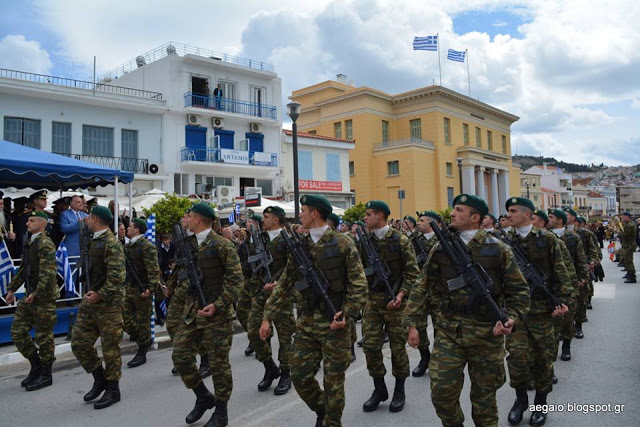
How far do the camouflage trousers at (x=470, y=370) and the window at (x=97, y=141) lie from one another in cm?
2339

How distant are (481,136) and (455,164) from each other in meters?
7.15

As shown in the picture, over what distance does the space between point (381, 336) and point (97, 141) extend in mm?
22529

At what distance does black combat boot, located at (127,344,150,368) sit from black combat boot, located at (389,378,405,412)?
3859 millimetres

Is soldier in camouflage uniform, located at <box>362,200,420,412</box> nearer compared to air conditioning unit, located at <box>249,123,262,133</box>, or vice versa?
soldier in camouflage uniform, located at <box>362,200,420,412</box>

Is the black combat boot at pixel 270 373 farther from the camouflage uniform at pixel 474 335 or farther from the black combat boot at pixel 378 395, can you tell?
the camouflage uniform at pixel 474 335

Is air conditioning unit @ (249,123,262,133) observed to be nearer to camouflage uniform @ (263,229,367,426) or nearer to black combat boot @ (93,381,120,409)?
black combat boot @ (93,381,120,409)

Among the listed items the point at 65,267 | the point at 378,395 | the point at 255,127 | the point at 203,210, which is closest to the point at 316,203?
the point at 203,210

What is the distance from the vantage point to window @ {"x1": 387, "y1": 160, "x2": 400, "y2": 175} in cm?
4266

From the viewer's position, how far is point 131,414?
4.87m

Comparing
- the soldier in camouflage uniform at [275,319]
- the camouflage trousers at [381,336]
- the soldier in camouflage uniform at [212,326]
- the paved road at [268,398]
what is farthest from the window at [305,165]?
the soldier in camouflage uniform at [212,326]

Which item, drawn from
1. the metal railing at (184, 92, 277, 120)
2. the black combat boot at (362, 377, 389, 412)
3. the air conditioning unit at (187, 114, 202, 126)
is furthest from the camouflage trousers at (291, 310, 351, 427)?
the metal railing at (184, 92, 277, 120)

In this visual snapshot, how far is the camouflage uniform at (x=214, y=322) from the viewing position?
4488 mm

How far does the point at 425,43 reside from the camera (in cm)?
3794

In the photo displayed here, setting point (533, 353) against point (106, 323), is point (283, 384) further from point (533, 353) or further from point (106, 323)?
point (533, 353)
